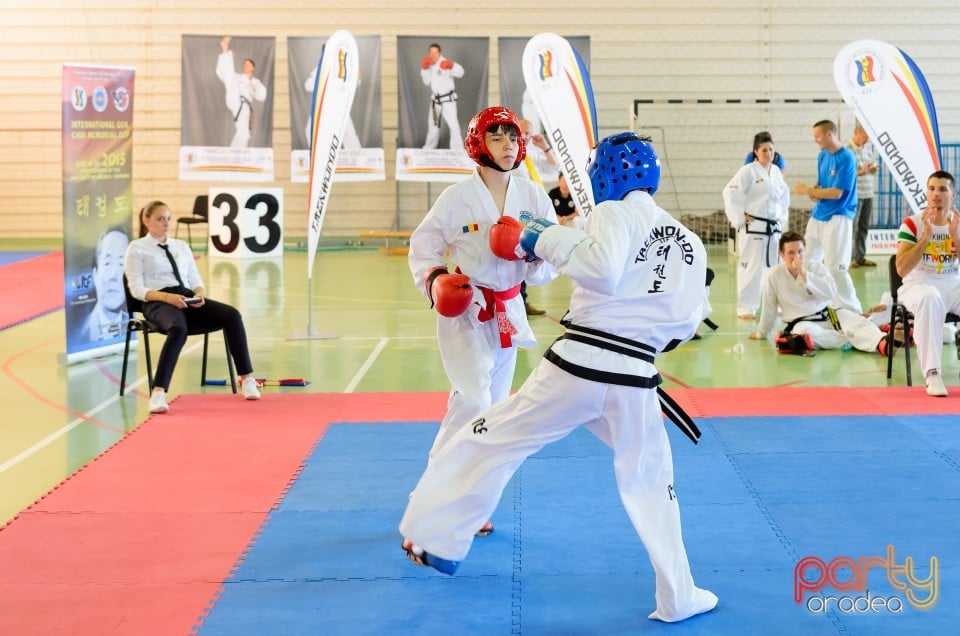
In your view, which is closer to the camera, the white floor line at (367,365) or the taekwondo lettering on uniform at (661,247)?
the taekwondo lettering on uniform at (661,247)

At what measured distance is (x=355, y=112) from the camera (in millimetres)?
15656

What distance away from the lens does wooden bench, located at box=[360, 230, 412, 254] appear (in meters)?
16.1

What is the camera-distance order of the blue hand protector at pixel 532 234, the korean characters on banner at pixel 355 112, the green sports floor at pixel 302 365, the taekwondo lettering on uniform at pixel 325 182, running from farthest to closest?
the korean characters on banner at pixel 355 112
the taekwondo lettering on uniform at pixel 325 182
the green sports floor at pixel 302 365
the blue hand protector at pixel 532 234

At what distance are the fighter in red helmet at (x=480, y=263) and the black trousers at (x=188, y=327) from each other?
293 cm

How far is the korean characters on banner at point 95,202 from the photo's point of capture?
8102 millimetres

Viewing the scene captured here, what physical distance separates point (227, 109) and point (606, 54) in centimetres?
585

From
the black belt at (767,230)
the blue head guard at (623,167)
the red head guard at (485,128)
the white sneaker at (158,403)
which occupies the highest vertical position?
the red head guard at (485,128)

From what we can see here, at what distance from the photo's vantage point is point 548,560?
4340 millimetres

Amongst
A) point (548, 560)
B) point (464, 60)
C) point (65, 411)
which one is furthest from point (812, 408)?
point (464, 60)

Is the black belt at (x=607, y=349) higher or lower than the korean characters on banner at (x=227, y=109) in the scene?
lower

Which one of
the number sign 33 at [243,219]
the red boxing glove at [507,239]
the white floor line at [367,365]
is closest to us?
the red boxing glove at [507,239]

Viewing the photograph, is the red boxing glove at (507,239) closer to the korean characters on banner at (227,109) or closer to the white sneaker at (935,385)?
the white sneaker at (935,385)

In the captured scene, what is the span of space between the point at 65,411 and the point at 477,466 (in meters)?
4.18

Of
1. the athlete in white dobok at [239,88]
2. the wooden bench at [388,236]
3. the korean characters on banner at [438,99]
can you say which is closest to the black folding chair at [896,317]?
the korean characters on banner at [438,99]
